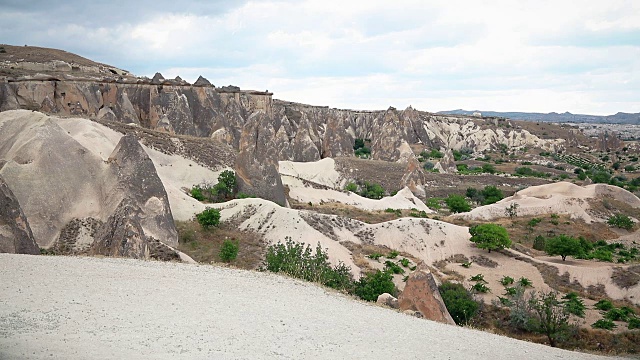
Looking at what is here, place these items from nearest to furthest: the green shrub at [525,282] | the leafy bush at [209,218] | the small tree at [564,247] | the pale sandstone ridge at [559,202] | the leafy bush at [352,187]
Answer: the leafy bush at [209,218] < the green shrub at [525,282] < the small tree at [564,247] < the pale sandstone ridge at [559,202] < the leafy bush at [352,187]

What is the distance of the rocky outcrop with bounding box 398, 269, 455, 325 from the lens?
14.7 metres

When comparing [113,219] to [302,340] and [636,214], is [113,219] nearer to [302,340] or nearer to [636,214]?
[302,340]

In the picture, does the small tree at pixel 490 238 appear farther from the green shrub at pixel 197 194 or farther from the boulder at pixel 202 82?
the boulder at pixel 202 82

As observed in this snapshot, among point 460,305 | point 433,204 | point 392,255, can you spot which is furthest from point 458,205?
point 460,305

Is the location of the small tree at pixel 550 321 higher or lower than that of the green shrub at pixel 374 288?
lower

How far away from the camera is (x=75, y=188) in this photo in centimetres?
2041

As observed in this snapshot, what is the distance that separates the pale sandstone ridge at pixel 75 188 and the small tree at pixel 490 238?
598 inches

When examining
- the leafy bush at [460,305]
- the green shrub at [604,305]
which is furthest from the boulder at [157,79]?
the green shrub at [604,305]

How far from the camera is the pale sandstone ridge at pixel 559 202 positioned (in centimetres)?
3934

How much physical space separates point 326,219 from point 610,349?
13291 millimetres

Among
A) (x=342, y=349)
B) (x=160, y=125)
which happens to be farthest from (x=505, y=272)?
(x=160, y=125)

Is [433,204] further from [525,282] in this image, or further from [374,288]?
[374,288]

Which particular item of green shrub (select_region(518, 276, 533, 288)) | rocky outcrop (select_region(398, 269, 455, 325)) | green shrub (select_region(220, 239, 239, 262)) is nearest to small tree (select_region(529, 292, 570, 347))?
green shrub (select_region(518, 276, 533, 288))

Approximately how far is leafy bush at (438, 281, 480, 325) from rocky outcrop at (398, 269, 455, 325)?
5354 mm
